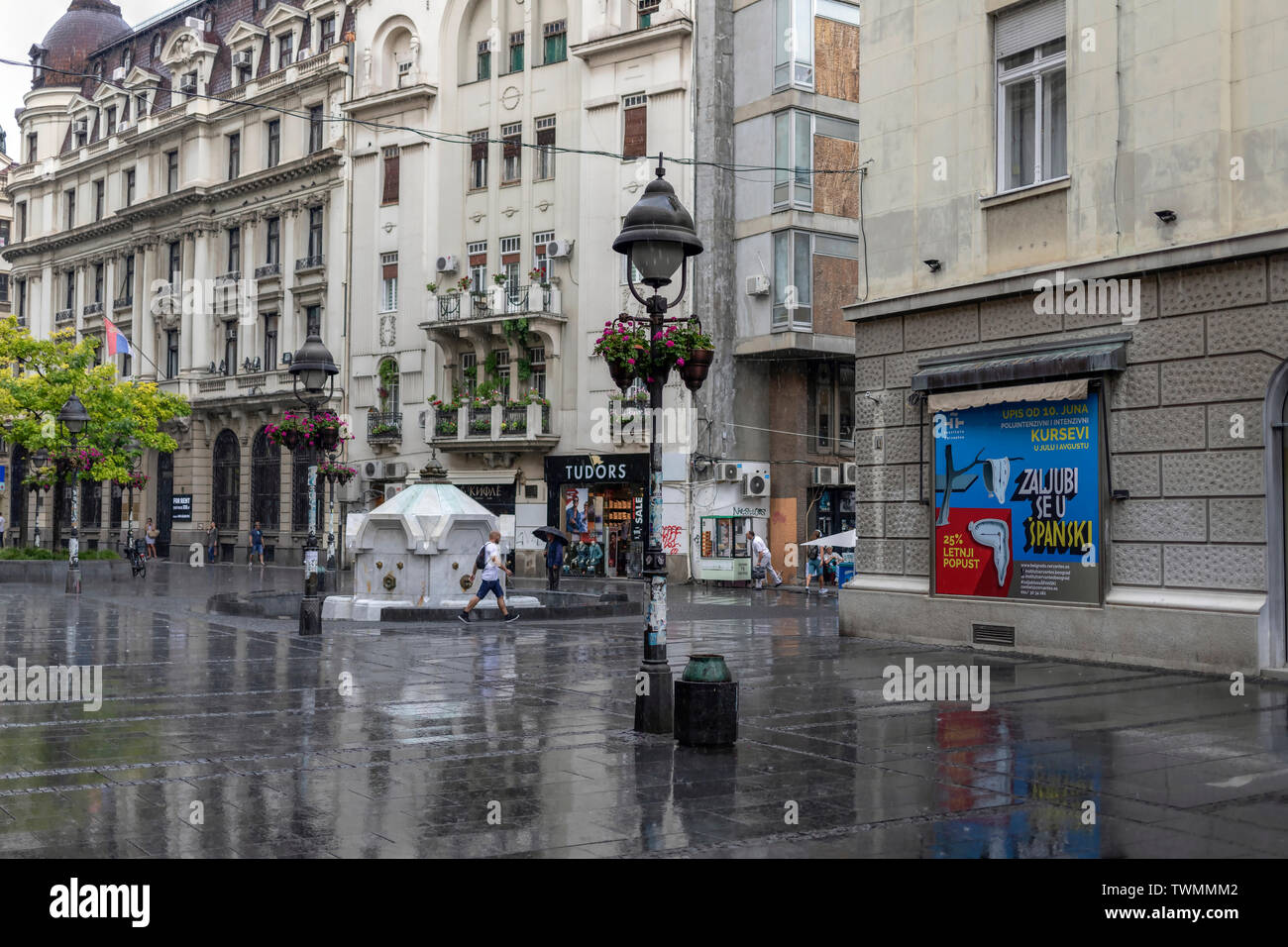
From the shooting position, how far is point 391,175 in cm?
4812

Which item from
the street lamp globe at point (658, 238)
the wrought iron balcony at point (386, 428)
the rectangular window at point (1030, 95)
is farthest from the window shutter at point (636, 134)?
the street lamp globe at point (658, 238)

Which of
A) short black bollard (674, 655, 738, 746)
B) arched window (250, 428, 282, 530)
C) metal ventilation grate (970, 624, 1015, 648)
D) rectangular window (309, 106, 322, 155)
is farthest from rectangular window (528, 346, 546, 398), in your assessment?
short black bollard (674, 655, 738, 746)

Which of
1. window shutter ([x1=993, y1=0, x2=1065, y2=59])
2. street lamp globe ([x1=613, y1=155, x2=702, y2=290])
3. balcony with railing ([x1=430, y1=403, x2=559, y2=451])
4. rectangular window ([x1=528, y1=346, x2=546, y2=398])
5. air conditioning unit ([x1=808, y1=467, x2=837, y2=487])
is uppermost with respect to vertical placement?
window shutter ([x1=993, y1=0, x2=1065, y2=59])

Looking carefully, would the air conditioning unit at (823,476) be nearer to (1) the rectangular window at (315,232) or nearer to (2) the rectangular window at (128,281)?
(1) the rectangular window at (315,232)

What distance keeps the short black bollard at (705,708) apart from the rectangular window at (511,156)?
120ft

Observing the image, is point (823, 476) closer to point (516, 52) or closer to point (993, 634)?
point (516, 52)

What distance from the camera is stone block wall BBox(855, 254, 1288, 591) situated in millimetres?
14164

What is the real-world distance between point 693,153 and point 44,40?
4297 centimetres

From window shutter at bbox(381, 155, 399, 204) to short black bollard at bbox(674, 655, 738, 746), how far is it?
4042 cm

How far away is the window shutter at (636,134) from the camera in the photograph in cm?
4094

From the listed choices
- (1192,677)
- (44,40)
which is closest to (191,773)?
(1192,677)

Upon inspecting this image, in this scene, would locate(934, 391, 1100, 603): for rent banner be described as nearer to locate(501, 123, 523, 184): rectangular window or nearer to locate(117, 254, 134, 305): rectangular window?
locate(501, 123, 523, 184): rectangular window

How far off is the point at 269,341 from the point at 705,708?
4681 cm
